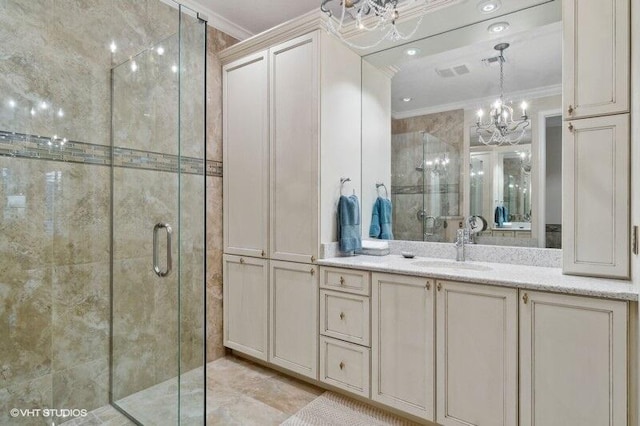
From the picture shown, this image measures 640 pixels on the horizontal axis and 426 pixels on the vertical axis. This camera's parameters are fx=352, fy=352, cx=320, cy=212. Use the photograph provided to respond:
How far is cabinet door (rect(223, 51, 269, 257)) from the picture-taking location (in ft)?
8.64

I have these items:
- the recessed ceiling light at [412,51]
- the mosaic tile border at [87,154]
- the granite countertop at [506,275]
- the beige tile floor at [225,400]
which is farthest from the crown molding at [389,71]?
the beige tile floor at [225,400]

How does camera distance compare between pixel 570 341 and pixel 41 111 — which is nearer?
pixel 570 341

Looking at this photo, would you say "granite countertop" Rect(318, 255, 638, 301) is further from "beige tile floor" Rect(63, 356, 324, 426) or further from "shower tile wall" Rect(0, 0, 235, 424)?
"shower tile wall" Rect(0, 0, 235, 424)

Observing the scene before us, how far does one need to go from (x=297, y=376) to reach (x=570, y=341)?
1.69 m

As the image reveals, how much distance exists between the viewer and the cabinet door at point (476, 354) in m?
1.65

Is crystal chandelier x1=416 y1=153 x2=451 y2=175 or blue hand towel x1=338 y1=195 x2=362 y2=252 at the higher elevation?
crystal chandelier x1=416 y1=153 x2=451 y2=175

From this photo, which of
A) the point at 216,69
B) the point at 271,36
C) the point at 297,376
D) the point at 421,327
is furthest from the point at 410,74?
the point at 297,376

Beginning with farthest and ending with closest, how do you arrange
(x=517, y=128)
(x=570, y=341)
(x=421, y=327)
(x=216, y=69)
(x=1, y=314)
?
(x=216, y=69), (x=517, y=128), (x=421, y=327), (x=1, y=314), (x=570, y=341)

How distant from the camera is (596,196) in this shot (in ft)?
5.61

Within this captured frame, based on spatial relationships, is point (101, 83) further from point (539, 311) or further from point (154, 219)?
point (539, 311)

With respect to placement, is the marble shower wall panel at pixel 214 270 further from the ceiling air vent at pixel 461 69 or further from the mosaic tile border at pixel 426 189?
the ceiling air vent at pixel 461 69

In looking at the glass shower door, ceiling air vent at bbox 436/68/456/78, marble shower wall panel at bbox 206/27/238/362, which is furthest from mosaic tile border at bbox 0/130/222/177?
ceiling air vent at bbox 436/68/456/78

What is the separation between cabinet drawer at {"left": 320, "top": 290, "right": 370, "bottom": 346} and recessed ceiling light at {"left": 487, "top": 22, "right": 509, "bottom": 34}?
73.5 inches

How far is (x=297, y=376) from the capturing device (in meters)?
2.49
